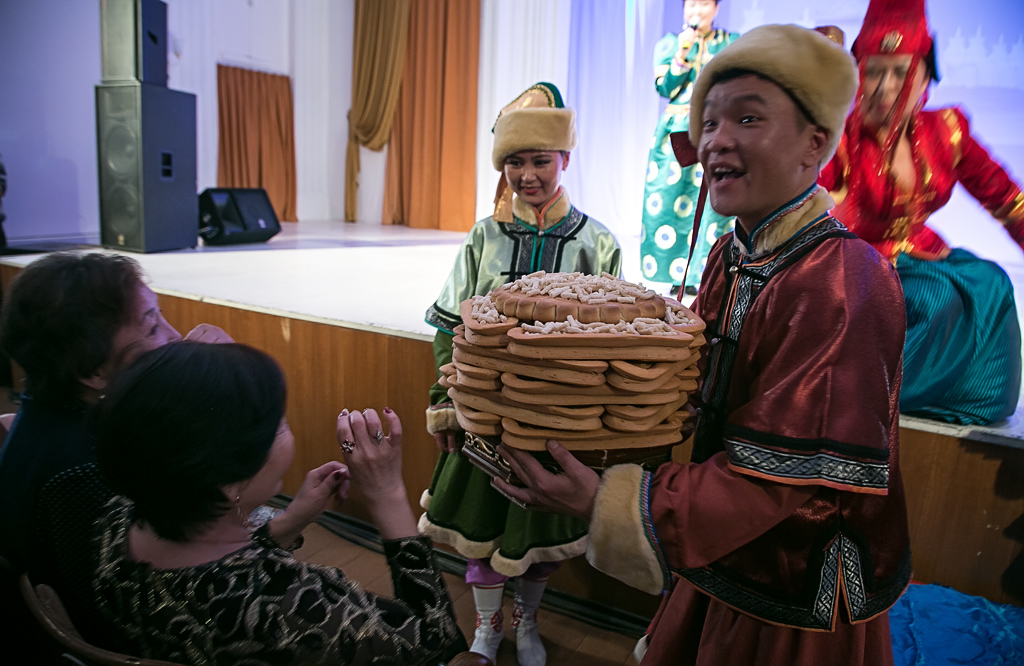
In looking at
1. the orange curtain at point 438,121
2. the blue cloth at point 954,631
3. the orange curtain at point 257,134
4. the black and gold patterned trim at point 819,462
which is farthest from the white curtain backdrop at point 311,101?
the black and gold patterned trim at point 819,462

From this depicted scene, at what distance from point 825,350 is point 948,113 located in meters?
1.24

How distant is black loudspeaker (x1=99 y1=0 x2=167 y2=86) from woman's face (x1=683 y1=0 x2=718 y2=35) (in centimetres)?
356

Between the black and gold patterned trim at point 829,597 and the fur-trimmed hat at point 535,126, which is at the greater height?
the fur-trimmed hat at point 535,126

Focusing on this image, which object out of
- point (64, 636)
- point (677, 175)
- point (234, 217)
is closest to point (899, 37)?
point (64, 636)

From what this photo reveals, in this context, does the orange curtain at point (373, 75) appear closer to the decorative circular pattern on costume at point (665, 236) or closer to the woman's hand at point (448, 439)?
the decorative circular pattern on costume at point (665, 236)

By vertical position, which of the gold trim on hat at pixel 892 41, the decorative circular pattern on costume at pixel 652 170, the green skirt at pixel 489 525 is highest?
the gold trim on hat at pixel 892 41

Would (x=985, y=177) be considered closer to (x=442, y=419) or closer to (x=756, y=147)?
(x=756, y=147)

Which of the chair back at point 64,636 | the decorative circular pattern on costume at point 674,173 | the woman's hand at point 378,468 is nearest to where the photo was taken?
the chair back at point 64,636

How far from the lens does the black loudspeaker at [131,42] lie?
14.8 feet

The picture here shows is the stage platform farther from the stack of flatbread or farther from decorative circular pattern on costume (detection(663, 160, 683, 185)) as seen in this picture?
the stack of flatbread

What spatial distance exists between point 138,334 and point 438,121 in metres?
7.11

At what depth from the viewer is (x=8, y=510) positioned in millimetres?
1037

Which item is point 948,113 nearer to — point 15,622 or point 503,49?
point 15,622

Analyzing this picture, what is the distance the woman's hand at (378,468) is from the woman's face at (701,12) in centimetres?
299
